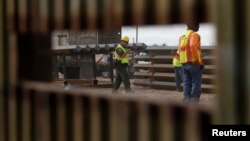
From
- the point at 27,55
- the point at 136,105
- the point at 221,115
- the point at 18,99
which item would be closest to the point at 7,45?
the point at 27,55

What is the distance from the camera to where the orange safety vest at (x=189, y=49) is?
8.67 meters

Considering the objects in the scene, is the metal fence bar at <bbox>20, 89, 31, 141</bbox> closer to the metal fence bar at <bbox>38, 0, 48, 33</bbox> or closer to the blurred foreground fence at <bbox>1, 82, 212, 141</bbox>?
the blurred foreground fence at <bbox>1, 82, 212, 141</bbox>

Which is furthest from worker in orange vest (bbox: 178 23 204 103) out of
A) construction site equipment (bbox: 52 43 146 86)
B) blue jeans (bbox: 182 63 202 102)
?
construction site equipment (bbox: 52 43 146 86)

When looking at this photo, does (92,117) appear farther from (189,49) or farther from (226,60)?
(189,49)

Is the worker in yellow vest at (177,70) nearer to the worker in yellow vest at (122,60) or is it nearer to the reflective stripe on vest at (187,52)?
the worker in yellow vest at (122,60)

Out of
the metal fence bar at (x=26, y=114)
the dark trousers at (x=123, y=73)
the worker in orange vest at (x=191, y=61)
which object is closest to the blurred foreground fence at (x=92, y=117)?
the metal fence bar at (x=26, y=114)

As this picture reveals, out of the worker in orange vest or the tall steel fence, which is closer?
the tall steel fence

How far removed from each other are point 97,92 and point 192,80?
252 inches

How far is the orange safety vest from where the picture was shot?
8672 mm

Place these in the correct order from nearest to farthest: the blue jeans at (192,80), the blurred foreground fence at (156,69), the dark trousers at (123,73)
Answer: the blue jeans at (192,80) → the dark trousers at (123,73) → the blurred foreground fence at (156,69)

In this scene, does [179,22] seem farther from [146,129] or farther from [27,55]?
[27,55]

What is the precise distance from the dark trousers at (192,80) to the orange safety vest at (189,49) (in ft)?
0.35

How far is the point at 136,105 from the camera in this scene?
2.51m

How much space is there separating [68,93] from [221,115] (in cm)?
117
